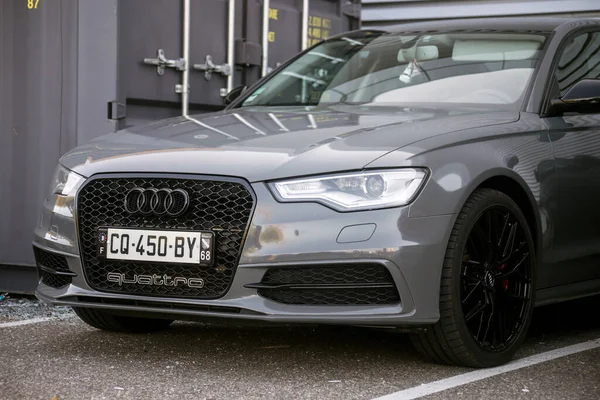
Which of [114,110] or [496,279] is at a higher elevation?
[114,110]

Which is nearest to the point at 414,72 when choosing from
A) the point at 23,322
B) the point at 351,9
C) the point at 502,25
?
the point at 502,25

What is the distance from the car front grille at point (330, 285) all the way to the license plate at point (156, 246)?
0.25 m

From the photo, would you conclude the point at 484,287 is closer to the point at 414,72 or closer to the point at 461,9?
the point at 414,72

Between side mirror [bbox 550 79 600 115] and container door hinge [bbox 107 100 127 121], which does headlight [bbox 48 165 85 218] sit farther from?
side mirror [bbox 550 79 600 115]

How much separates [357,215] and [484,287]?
74cm

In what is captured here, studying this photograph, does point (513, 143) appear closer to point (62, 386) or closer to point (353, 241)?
point (353, 241)

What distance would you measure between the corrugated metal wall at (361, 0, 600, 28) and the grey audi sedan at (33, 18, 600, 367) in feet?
19.4

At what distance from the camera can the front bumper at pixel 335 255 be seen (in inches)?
165

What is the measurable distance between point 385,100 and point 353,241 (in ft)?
4.86

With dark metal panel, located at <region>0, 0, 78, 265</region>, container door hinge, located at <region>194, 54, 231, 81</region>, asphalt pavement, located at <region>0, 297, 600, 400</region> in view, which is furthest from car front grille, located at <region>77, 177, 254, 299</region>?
container door hinge, located at <region>194, 54, 231, 81</region>

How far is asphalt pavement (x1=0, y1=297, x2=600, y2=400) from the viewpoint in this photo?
164 inches

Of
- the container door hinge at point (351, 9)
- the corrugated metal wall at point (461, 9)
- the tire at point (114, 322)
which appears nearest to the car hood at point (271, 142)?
the tire at point (114, 322)

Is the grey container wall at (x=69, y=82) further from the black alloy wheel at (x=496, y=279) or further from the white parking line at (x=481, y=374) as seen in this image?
the white parking line at (x=481, y=374)

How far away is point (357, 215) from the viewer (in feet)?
13.8
